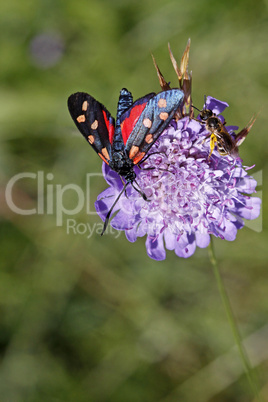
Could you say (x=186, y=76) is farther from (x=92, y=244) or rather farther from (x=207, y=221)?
(x=92, y=244)

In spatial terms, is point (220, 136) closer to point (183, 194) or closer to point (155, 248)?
point (183, 194)

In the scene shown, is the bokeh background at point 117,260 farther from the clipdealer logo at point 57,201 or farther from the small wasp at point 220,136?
the small wasp at point 220,136

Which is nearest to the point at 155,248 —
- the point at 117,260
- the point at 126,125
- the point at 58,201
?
the point at 126,125

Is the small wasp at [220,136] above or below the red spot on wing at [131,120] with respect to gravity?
above

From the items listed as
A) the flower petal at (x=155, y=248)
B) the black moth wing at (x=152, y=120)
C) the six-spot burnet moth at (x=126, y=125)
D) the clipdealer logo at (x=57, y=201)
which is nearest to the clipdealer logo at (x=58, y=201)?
the clipdealer logo at (x=57, y=201)

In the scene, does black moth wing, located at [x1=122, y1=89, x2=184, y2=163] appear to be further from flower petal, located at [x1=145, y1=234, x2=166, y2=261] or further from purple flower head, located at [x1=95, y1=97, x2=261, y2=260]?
flower petal, located at [x1=145, y1=234, x2=166, y2=261]

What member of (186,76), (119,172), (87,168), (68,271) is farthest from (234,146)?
(68,271)
